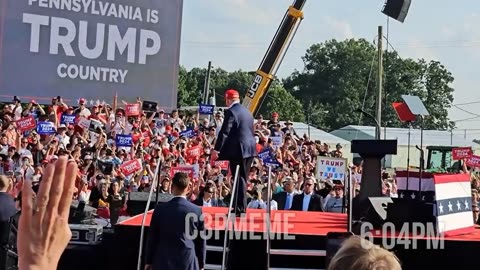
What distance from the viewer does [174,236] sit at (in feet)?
24.3

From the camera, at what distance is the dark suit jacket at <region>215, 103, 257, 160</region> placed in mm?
9461

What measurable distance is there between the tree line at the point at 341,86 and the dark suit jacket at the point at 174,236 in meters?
76.6

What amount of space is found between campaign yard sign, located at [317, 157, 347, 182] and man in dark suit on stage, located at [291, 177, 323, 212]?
→ 3.00m

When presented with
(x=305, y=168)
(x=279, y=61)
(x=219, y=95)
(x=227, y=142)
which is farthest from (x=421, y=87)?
(x=227, y=142)

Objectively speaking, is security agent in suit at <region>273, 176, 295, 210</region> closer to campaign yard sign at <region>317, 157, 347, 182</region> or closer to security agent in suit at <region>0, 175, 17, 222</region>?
campaign yard sign at <region>317, 157, 347, 182</region>

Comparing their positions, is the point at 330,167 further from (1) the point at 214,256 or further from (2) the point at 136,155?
(1) the point at 214,256

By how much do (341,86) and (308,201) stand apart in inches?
3591

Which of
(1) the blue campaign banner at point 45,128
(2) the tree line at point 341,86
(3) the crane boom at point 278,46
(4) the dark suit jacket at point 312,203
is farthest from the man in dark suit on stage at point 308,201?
(2) the tree line at point 341,86

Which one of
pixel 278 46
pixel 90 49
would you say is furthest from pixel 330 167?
pixel 90 49

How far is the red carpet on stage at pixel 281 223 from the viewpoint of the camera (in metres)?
8.94

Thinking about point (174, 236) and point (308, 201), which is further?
point (308, 201)

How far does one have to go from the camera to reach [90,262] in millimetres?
9438

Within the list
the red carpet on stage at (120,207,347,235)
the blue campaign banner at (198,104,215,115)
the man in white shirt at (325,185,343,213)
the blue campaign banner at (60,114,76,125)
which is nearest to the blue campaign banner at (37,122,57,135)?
the blue campaign banner at (60,114,76,125)

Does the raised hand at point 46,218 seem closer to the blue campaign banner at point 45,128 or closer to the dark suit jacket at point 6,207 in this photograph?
the dark suit jacket at point 6,207
